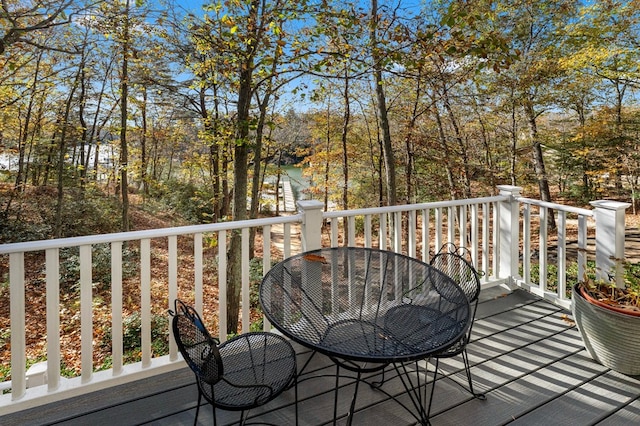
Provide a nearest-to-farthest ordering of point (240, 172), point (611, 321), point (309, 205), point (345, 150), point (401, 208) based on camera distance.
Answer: point (611, 321)
point (309, 205)
point (401, 208)
point (240, 172)
point (345, 150)

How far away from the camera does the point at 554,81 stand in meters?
9.38

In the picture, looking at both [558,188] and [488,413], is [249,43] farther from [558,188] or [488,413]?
[558,188]

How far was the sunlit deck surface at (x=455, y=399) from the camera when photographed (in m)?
1.77

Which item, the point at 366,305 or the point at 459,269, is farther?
the point at 459,269

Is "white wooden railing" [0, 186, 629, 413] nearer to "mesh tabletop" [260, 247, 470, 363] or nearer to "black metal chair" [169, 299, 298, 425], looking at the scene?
"mesh tabletop" [260, 247, 470, 363]

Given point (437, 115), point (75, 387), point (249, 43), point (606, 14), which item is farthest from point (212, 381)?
point (606, 14)

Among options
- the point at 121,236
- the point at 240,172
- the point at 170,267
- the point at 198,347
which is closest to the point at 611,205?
the point at 198,347

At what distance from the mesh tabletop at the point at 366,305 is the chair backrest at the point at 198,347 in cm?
35

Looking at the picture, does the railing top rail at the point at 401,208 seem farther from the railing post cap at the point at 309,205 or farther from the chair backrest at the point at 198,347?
the chair backrest at the point at 198,347

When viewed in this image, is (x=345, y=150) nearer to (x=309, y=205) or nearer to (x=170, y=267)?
(x=309, y=205)

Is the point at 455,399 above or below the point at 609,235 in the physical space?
below

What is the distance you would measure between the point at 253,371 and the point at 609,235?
2.73m

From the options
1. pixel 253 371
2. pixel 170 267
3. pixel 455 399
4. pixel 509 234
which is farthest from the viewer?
pixel 509 234

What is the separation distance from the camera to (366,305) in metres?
2.13
